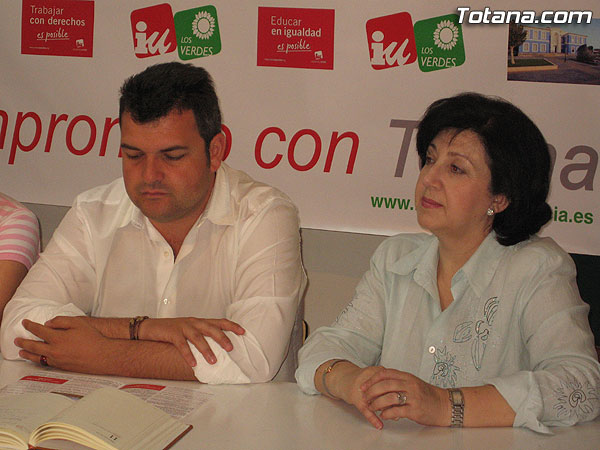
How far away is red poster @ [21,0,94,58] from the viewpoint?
3305 millimetres

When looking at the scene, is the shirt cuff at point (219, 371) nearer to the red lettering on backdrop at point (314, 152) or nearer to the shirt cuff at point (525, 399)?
the shirt cuff at point (525, 399)

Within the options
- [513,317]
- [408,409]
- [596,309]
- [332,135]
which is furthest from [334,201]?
[408,409]

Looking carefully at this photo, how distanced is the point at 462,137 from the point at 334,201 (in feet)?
3.80

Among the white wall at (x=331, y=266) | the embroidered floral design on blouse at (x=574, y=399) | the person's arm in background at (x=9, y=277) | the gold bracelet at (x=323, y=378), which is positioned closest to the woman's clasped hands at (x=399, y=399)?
the gold bracelet at (x=323, y=378)

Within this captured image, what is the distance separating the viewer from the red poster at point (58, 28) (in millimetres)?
3305

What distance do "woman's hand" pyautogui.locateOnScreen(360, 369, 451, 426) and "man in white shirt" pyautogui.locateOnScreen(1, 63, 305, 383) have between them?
1.30 feet

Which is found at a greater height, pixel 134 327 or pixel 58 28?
pixel 58 28

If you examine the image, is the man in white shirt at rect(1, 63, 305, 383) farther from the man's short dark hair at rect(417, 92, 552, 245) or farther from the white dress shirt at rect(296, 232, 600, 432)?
the man's short dark hair at rect(417, 92, 552, 245)

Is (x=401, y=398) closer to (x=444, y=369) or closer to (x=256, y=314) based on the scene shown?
(x=444, y=369)

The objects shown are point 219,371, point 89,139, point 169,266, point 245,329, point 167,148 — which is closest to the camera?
point 219,371

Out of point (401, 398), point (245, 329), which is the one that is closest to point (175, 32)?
point (245, 329)

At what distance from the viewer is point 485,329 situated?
6.22 ft

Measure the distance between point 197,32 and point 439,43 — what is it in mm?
1023

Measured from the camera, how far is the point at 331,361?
185 centimetres
